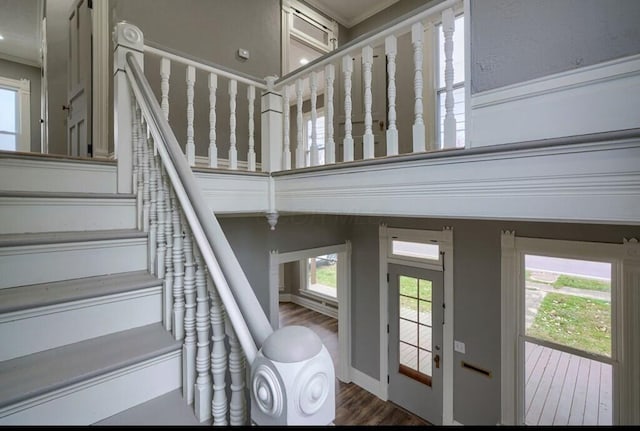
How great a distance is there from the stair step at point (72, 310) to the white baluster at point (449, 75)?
1510 millimetres

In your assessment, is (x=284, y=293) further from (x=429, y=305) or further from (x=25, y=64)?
(x=25, y=64)

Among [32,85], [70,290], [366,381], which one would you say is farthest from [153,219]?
[32,85]

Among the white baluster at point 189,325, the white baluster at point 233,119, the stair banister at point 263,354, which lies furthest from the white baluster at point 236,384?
the white baluster at point 233,119

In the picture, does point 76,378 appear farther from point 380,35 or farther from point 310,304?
point 310,304

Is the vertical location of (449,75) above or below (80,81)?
below

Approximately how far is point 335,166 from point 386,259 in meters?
2.30

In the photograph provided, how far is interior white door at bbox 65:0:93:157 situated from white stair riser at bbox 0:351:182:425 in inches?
99.6

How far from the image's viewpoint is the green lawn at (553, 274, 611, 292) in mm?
2430

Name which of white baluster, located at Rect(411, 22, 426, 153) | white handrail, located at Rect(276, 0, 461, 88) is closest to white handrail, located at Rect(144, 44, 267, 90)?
white handrail, located at Rect(276, 0, 461, 88)

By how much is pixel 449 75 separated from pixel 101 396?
190 cm

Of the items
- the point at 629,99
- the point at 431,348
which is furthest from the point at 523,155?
the point at 431,348

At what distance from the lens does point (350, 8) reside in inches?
167

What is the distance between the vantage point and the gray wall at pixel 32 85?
15.8ft

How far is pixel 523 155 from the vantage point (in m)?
1.18
